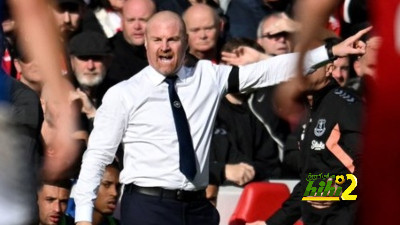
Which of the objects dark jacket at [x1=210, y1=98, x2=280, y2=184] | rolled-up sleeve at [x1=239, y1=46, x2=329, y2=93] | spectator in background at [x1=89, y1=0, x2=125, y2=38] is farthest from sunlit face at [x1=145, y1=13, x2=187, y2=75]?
spectator in background at [x1=89, y1=0, x2=125, y2=38]

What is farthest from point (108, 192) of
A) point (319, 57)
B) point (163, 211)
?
point (319, 57)

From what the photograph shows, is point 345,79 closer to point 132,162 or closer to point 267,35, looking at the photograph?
point 267,35

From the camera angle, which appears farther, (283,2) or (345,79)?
(283,2)

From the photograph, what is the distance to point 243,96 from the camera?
1077cm

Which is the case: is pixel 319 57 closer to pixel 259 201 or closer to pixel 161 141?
pixel 161 141

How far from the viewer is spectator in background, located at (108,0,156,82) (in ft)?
36.5

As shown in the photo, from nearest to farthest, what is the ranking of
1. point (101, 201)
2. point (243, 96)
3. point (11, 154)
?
point (11, 154) → point (101, 201) → point (243, 96)

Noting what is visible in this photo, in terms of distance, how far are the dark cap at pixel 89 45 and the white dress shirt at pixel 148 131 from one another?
6.22ft

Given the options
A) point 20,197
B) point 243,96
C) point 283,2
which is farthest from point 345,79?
point 20,197

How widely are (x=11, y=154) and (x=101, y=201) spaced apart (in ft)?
17.4

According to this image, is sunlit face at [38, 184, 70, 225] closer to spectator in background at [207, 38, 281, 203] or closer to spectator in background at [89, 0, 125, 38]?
spectator in background at [207, 38, 281, 203]

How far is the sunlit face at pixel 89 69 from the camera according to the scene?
35.2 ft

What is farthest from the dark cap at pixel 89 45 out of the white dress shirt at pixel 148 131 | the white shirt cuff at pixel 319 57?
the white shirt cuff at pixel 319 57

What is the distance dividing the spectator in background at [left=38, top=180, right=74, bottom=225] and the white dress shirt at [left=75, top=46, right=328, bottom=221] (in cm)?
55
